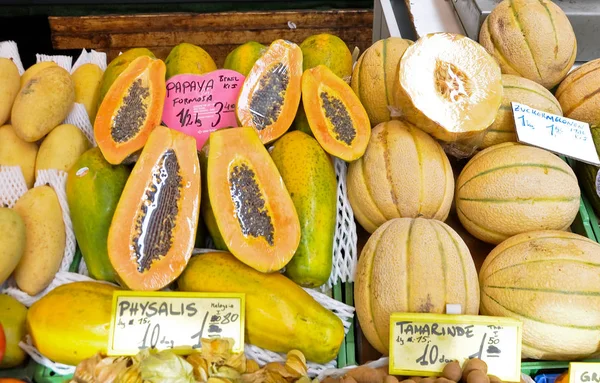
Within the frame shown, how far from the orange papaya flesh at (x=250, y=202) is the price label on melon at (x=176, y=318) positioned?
0.11 meters

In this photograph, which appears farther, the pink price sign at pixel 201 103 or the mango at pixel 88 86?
the mango at pixel 88 86

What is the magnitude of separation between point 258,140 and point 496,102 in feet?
1.87

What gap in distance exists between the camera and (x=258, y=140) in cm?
115

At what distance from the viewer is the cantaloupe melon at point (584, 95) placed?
1.40m

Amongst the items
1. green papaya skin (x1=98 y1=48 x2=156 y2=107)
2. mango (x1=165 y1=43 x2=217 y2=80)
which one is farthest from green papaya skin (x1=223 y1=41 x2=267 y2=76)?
green papaya skin (x1=98 y1=48 x2=156 y2=107)

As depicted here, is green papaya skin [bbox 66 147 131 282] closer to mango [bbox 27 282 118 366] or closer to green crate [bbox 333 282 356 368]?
mango [bbox 27 282 118 366]

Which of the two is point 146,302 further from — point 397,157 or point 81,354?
point 397,157

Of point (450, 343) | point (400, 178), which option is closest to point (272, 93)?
point (400, 178)

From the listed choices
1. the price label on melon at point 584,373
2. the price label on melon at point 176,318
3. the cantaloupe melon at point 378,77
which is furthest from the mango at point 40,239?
the price label on melon at point 584,373

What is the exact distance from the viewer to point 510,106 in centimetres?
133

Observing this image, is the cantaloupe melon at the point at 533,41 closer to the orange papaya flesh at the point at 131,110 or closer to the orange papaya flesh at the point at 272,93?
the orange papaya flesh at the point at 272,93

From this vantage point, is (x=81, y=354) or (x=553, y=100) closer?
(x=81, y=354)

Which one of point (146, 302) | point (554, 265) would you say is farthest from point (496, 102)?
point (146, 302)

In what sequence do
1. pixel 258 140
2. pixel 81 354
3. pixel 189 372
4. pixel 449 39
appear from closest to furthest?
pixel 189 372, pixel 81 354, pixel 258 140, pixel 449 39
